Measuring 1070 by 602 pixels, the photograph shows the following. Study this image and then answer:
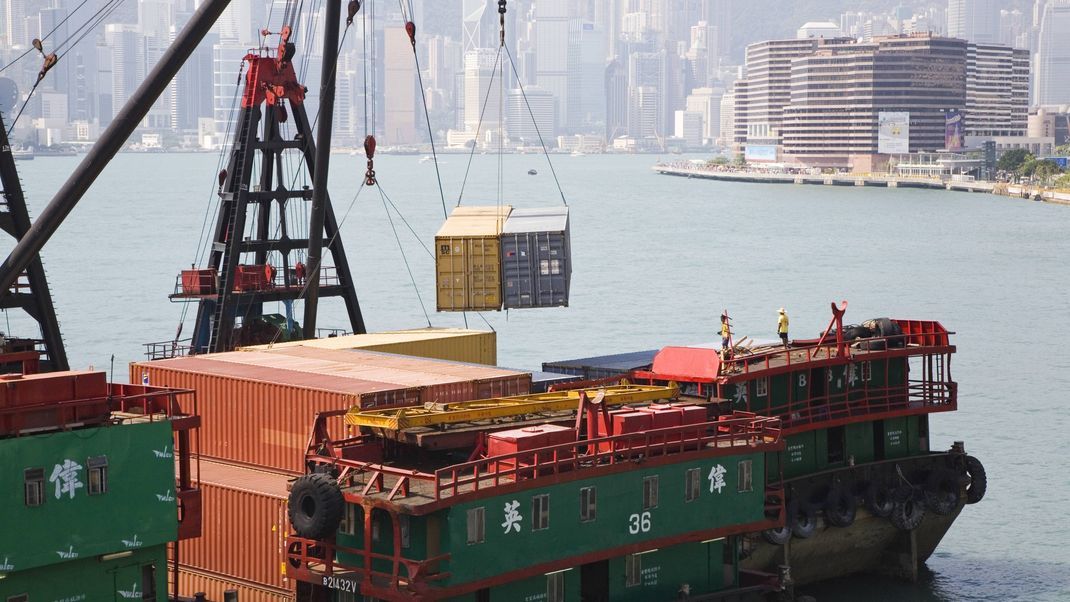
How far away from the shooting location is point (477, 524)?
27.4 metres

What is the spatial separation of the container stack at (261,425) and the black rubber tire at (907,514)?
42.3 ft

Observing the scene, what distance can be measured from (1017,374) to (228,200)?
149 feet

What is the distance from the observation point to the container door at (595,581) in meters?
30.4

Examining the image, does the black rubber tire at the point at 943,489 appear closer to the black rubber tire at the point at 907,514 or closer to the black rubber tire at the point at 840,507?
the black rubber tire at the point at 907,514

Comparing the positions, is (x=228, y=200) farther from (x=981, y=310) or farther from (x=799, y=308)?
(x=981, y=310)

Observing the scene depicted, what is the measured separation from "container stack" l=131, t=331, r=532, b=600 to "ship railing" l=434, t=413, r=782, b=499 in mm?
3513

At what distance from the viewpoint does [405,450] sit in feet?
100

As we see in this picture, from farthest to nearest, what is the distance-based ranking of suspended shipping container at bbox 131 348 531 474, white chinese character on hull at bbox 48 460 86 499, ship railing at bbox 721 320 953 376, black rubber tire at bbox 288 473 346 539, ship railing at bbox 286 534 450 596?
ship railing at bbox 721 320 953 376 → suspended shipping container at bbox 131 348 531 474 → black rubber tire at bbox 288 473 346 539 → ship railing at bbox 286 534 450 596 → white chinese character on hull at bbox 48 460 86 499

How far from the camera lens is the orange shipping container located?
31.0 m

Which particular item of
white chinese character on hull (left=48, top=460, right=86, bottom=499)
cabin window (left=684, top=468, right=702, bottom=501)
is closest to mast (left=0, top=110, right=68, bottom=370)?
white chinese character on hull (left=48, top=460, right=86, bottom=499)

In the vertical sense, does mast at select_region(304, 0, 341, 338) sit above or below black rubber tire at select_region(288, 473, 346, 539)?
above

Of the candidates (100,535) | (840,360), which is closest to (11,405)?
(100,535)

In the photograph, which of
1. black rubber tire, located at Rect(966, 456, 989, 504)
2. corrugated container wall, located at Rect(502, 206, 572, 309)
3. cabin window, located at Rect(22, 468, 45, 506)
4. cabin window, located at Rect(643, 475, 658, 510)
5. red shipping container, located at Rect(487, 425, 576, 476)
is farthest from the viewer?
corrugated container wall, located at Rect(502, 206, 572, 309)

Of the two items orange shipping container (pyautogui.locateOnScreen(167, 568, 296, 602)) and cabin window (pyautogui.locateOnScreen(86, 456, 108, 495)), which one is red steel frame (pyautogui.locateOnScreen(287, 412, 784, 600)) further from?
cabin window (pyautogui.locateOnScreen(86, 456, 108, 495))
